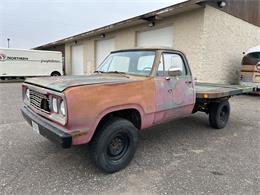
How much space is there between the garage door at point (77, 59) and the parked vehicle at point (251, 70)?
14233mm

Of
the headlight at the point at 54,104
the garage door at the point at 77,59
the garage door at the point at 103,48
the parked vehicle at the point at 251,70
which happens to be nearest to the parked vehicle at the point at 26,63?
the garage door at the point at 77,59

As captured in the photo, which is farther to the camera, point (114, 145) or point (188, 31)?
point (188, 31)

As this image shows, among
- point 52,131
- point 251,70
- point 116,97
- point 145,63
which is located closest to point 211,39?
point 251,70

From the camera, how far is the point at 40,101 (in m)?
3.18

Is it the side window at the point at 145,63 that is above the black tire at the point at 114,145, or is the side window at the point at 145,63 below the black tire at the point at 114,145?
above

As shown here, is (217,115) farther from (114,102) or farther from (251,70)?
(251,70)

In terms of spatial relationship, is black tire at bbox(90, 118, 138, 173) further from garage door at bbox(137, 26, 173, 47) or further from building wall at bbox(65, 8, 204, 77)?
garage door at bbox(137, 26, 173, 47)

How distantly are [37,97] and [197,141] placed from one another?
3.27 m

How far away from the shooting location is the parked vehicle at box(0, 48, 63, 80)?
18.5 meters

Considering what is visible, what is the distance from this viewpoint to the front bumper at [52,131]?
8.42 feet

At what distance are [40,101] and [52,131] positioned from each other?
692mm

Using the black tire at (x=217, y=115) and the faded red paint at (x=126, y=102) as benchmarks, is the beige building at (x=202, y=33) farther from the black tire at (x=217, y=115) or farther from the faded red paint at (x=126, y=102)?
the faded red paint at (x=126, y=102)

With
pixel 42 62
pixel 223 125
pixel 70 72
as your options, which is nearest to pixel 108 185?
pixel 223 125

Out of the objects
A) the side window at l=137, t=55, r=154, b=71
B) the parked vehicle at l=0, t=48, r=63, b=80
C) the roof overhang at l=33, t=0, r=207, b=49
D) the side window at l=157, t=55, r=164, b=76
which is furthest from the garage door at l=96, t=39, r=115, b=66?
the side window at l=157, t=55, r=164, b=76
